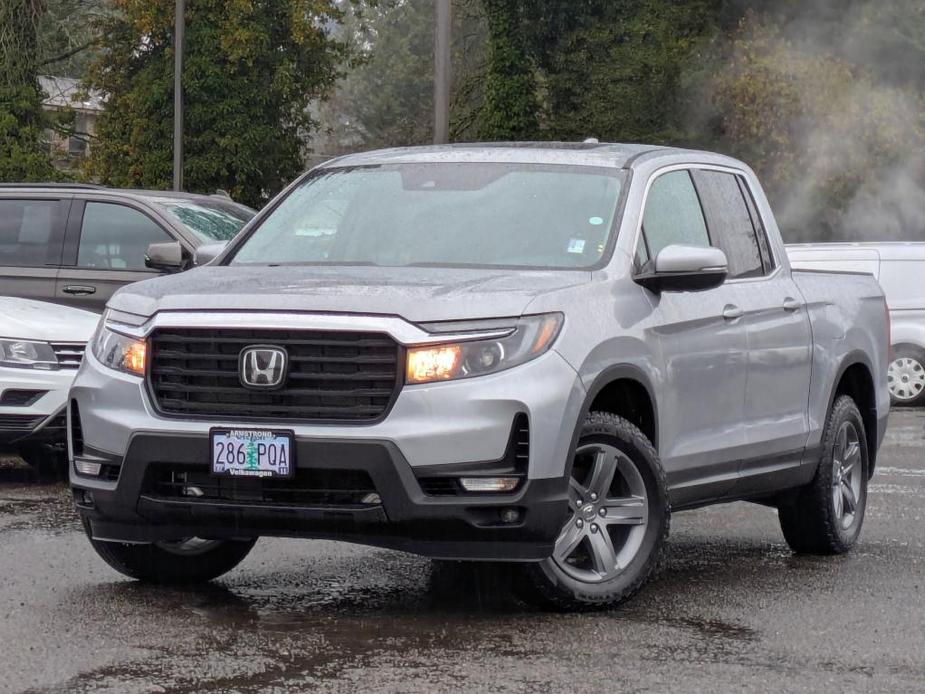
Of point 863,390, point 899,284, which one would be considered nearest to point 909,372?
point 899,284

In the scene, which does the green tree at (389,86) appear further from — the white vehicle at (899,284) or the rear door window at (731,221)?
the rear door window at (731,221)

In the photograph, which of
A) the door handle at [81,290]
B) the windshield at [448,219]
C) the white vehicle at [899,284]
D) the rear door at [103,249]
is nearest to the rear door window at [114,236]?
the rear door at [103,249]

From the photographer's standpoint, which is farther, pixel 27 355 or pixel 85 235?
pixel 85 235

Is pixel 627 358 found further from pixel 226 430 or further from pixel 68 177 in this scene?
pixel 68 177

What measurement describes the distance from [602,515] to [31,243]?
320 inches

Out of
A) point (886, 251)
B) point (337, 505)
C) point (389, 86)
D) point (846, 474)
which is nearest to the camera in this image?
point (337, 505)

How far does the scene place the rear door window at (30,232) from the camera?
13.7 metres

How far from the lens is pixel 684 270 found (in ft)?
22.9

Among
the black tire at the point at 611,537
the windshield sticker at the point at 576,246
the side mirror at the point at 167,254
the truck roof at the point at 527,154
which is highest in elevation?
the truck roof at the point at 527,154

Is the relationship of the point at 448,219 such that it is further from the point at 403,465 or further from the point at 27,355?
the point at 27,355

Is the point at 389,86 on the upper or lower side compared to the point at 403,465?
lower

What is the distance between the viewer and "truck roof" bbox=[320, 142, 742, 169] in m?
7.68

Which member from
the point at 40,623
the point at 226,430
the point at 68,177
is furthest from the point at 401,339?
the point at 68,177

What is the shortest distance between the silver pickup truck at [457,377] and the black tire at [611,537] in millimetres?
11
